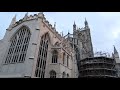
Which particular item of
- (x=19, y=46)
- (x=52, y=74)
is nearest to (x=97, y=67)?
(x=52, y=74)

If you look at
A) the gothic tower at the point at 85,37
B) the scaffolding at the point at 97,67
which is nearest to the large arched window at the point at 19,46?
the scaffolding at the point at 97,67

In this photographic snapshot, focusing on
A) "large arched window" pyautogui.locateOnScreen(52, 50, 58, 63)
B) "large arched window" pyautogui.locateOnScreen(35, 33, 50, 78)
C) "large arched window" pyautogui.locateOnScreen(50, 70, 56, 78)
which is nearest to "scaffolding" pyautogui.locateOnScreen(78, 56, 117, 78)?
"large arched window" pyautogui.locateOnScreen(52, 50, 58, 63)

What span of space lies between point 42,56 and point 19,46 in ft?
14.5

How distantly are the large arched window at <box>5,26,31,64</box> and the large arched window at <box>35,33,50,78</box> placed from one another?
246 centimetres

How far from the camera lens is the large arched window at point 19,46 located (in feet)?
68.1

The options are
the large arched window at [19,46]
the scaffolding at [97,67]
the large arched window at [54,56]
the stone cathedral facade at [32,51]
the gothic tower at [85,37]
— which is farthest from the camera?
the gothic tower at [85,37]

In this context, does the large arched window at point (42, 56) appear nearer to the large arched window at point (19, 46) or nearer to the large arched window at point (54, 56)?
the large arched window at point (54, 56)

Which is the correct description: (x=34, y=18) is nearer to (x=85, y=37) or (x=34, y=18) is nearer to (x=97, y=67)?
(x=97, y=67)

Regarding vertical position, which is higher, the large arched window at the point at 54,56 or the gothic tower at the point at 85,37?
the gothic tower at the point at 85,37

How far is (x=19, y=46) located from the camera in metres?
22.1

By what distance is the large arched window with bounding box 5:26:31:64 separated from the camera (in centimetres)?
2074

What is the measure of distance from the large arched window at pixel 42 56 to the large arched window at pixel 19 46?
8.09 ft

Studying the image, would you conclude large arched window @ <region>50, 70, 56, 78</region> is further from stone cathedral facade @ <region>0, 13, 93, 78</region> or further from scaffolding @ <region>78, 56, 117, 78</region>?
scaffolding @ <region>78, 56, 117, 78</region>
